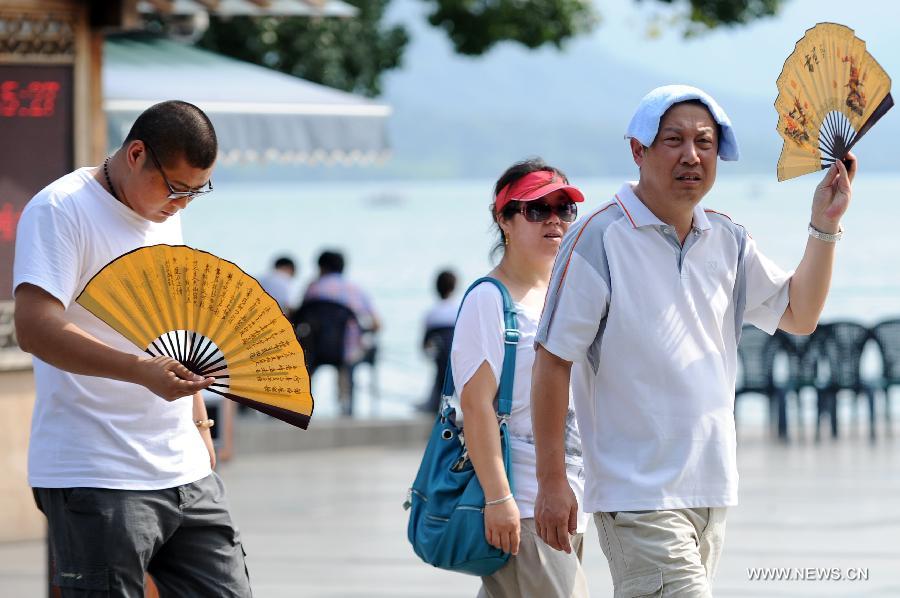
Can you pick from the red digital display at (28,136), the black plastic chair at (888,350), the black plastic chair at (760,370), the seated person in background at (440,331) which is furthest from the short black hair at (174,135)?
the black plastic chair at (888,350)

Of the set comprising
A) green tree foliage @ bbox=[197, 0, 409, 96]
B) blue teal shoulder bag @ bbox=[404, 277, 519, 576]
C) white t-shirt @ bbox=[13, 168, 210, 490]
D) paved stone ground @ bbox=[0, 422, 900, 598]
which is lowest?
paved stone ground @ bbox=[0, 422, 900, 598]

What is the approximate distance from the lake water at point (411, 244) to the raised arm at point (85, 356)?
4.20 ft

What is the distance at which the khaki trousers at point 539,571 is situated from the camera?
448cm

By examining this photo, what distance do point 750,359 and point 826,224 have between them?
10.4m

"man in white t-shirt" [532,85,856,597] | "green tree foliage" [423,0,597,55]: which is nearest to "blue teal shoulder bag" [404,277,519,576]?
"man in white t-shirt" [532,85,856,597]

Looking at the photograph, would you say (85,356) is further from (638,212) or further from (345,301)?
(345,301)

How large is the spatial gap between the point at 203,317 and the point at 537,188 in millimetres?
1210

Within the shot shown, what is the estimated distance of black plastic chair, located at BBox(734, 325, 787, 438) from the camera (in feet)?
46.8

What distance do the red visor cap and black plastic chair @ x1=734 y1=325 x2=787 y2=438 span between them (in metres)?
9.66

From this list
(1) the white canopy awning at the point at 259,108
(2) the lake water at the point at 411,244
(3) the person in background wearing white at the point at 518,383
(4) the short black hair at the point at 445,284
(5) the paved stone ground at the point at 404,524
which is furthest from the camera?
(2) the lake water at the point at 411,244

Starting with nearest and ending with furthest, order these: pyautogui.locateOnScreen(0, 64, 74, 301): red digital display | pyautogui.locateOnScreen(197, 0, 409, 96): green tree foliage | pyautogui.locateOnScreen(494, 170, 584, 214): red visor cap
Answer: pyautogui.locateOnScreen(494, 170, 584, 214): red visor cap → pyautogui.locateOnScreen(0, 64, 74, 301): red digital display → pyautogui.locateOnScreen(197, 0, 409, 96): green tree foliage

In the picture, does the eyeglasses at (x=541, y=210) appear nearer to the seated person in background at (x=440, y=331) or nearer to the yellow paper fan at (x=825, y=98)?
the yellow paper fan at (x=825, y=98)

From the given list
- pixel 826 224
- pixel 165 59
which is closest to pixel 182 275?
pixel 826 224

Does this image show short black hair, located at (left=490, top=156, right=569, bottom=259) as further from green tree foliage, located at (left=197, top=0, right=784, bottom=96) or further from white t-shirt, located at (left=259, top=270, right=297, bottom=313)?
green tree foliage, located at (left=197, top=0, right=784, bottom=96)
